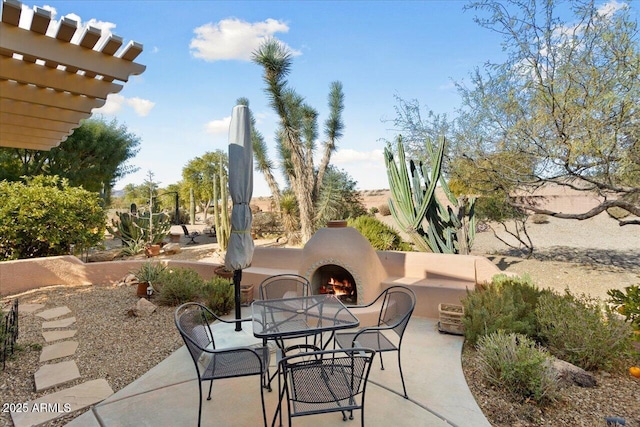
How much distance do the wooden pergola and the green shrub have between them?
13.5 ft

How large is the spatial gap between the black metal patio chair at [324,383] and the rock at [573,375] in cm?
217

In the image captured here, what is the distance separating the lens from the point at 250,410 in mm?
2729

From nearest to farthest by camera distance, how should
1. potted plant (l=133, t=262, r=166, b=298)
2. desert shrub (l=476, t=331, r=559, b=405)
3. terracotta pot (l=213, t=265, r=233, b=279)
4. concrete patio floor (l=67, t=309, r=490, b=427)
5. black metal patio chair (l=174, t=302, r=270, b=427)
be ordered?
black metal patio chair (l=174, t=302, r=270, b=427) < concrete patio floor (l=67, t=309, r=490, b=427) < desert shrub (l=476, t=331, r=559, b=405) < potted plant (l=133, t=262, r=166, b=298) < terracotta pot (l=213, t=265, r=233, b=279)

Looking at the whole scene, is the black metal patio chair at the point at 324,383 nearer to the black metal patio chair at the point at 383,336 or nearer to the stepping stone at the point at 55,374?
the black metal patio chair at the point at 383,336

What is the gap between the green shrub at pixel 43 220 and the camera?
22.8 feet

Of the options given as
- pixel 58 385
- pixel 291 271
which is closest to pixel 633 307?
pixel 291 271

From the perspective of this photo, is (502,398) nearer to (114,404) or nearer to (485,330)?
(485,330)

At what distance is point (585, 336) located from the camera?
10.8 ft

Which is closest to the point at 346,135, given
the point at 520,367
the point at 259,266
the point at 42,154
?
the point at 259,266

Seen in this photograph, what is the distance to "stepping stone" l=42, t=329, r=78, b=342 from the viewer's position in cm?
420

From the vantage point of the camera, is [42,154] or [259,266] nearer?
[259,266]

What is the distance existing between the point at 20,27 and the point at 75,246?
285 inches

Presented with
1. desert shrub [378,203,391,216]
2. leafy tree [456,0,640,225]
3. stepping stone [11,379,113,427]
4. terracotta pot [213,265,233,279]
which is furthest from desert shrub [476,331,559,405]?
desert shrub [378,203,391,216]

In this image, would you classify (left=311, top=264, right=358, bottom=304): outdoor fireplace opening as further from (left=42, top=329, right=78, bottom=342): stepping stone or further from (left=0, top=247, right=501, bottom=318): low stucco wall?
(left=42, top=329, right=78, bottom=342): stepping stone
